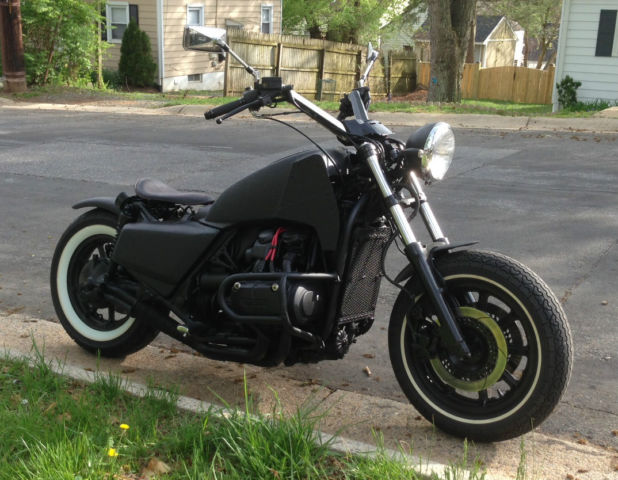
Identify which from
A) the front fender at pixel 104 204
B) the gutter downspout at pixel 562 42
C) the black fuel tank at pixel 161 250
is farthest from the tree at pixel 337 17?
the black fuel tank at pixel 161 250

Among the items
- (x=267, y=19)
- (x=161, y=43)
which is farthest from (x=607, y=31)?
(x=267, y=19)

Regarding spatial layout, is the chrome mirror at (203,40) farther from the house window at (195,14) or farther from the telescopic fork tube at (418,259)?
the house window at (195,14)

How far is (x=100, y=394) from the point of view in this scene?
379 centimetres

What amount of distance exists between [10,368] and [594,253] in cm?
469

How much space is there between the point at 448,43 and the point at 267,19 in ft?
50.0

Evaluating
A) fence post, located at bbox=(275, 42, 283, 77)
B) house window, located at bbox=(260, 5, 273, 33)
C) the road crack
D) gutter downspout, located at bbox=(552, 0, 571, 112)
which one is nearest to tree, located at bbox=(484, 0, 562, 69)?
house window, located at bbox=(260, 5, 273, 33)

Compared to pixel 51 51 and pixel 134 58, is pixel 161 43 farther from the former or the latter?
pixel 51 51

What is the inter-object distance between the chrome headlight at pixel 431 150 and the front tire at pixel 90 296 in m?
1.79

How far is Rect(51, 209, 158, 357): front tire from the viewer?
439cm

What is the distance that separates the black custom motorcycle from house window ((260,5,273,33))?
31.0 meters

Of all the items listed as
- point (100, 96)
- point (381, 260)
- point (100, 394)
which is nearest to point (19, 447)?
point (100, 394)

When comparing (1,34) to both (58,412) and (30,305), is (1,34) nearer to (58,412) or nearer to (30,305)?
(30,305)

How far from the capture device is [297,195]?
3.61 meters

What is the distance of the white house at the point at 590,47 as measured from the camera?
2303cm
